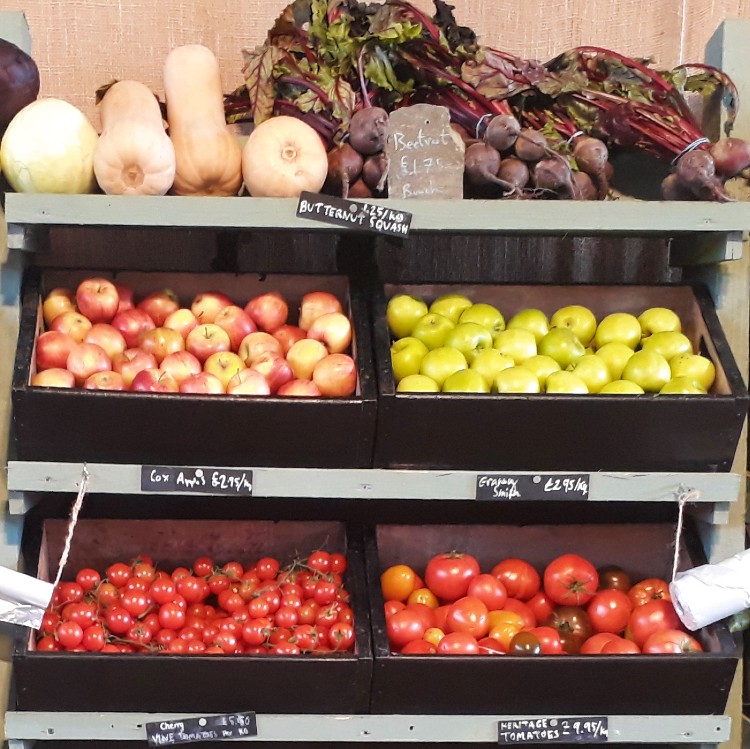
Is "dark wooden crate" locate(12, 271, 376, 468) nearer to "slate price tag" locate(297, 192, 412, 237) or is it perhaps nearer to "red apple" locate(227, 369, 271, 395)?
"red apple" locate(227, 369, 271, 395)

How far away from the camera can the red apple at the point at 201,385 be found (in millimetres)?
1708

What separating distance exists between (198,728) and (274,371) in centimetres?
69

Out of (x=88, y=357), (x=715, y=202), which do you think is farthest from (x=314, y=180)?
(x=715, y=202)

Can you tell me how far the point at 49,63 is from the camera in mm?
2238

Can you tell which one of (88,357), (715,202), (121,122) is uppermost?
(121,122)

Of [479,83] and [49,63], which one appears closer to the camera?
[479,83]

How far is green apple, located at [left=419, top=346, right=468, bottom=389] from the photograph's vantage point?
179 centimetres

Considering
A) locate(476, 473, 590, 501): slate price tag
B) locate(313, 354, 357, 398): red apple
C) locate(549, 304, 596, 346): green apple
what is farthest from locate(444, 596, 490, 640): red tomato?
locate(549, 304, 596, 346): green apple

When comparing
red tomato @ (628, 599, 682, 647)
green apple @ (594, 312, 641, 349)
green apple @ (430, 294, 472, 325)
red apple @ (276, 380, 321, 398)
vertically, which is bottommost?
red tomato @ (628, 599, 682, 647)

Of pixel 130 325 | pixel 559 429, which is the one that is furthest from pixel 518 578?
pixel 130 325

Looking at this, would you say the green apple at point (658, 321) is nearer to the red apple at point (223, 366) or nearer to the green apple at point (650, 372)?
the green apple at point (650, 372)

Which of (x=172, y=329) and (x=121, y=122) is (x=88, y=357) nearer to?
(x=172, y=329)

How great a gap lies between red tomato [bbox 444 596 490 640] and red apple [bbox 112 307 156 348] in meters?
0.85

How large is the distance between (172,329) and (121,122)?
413mm
